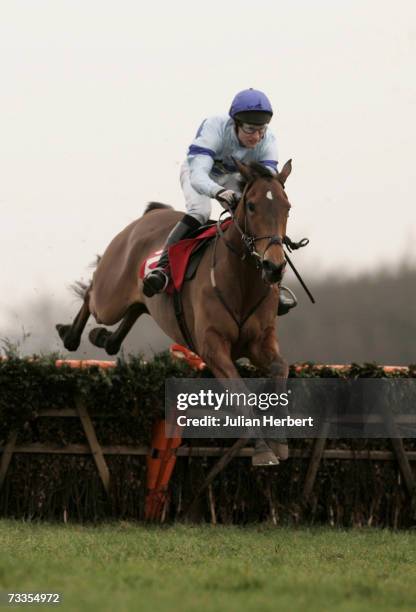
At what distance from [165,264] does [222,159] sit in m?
0.79

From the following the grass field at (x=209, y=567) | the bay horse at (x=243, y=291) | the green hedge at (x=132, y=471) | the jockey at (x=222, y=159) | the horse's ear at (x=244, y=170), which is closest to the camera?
the grass field at (x=209, y=567)

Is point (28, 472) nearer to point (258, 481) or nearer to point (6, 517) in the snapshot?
point (6, 517)

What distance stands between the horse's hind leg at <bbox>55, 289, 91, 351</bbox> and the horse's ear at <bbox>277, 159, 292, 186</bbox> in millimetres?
2756

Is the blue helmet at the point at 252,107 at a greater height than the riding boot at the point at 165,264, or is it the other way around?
the blue helmet at the point at 252,107

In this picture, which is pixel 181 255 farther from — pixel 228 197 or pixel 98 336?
pixel 98 336

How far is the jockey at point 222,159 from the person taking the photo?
22.6 feet

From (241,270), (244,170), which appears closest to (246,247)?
(241,270)

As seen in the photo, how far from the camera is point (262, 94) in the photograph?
688 cm

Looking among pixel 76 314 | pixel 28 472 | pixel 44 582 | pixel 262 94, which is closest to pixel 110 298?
pixel 76 314

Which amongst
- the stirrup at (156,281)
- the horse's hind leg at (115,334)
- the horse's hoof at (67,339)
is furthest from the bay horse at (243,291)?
the horse's hoof at (67,339)

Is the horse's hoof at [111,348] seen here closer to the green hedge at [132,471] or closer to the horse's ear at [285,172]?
the green hedge at [132,471]

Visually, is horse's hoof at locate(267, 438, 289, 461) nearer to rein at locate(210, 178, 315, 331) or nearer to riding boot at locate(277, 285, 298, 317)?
rein at locate(210, 178, 315, 331)

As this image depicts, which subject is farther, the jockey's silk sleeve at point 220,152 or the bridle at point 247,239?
the jockey's silk sleeve at point 220,152

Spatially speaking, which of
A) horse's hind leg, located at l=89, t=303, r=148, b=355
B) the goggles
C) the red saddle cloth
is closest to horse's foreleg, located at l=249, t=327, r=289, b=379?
the red saddle cloth
